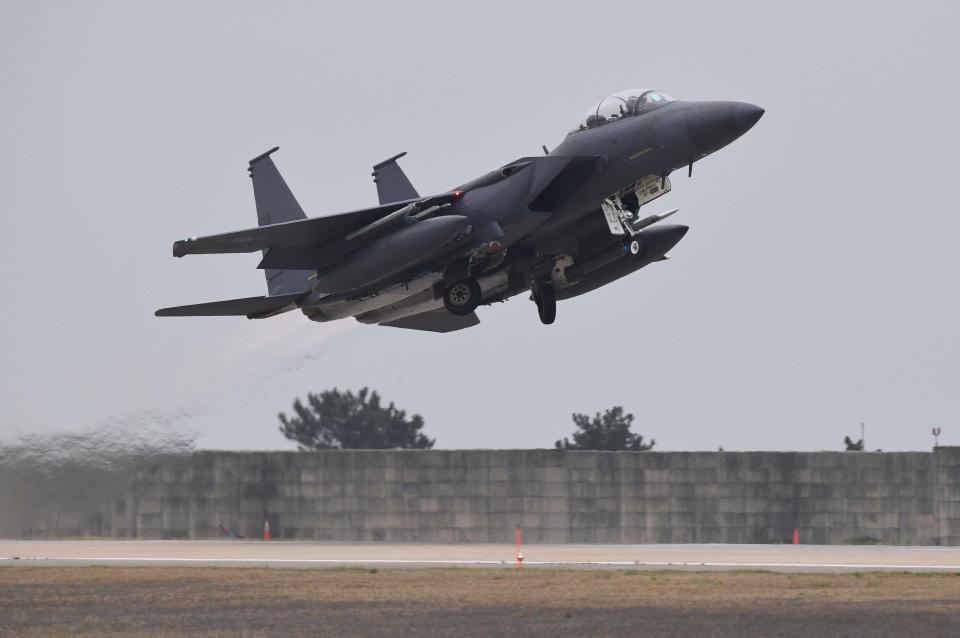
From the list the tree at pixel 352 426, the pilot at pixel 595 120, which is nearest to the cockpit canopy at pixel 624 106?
the pilot at pixel 595 120

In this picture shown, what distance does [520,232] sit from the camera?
79.8 feet

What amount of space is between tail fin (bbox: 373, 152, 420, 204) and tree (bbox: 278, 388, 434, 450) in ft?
145

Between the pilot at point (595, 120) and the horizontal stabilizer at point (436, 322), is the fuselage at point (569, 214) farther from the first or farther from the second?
the horizontal stabilizer at point (436, 322)

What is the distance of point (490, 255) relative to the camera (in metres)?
24.7

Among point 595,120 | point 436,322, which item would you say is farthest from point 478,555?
point 595,120

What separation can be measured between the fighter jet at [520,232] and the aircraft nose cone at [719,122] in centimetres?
2

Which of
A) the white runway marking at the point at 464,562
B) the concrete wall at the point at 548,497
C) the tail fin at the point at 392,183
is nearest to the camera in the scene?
the white runway marking at the point at 464,562

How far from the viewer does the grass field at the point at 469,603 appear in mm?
17156

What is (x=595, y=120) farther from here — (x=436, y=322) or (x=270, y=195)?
(x=270, y=195)

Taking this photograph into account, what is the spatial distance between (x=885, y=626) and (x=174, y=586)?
35.1 ft

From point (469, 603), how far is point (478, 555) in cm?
931

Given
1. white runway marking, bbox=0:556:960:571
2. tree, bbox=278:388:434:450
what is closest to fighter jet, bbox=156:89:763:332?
white runway marking, bbox=0:556:960:571

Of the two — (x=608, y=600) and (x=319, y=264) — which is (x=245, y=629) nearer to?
(x=608, y=600)

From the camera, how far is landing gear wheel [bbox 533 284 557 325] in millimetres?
26281
